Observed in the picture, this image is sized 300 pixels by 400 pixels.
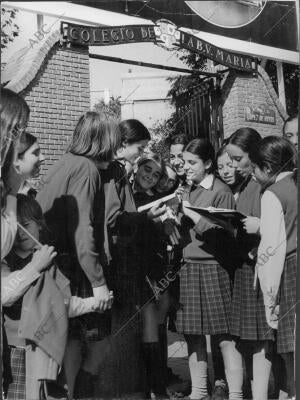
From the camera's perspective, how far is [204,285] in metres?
3.73

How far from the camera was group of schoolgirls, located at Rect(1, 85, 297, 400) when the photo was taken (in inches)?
138

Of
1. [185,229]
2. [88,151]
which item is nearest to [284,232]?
[185,229]

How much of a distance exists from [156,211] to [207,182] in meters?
0.34

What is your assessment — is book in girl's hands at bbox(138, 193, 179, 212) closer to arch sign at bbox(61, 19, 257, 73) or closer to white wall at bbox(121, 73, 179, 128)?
white wall at bbox(121, 73, 179, 128)

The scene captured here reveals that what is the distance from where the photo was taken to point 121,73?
379 cm

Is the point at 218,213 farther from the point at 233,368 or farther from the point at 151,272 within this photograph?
the point at 233,368

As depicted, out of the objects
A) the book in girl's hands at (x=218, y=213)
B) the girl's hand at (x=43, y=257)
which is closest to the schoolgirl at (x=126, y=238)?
the book in girl's hands at (x=218, y=213)

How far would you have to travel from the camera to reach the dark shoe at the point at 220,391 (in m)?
3.79

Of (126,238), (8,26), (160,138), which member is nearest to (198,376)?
(126,238)

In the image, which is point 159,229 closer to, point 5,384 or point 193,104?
point 193,104

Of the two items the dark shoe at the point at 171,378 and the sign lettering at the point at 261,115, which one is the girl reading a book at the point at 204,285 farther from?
the sign lettering at the point at 261,115

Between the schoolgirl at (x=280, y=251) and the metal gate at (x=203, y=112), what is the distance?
315 millimetres

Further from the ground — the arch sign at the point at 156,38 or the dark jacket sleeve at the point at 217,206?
the arch sign at the point at 156,38

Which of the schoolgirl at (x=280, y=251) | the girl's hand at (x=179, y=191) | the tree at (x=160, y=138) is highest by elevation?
the tree at (x=160, y=138)
